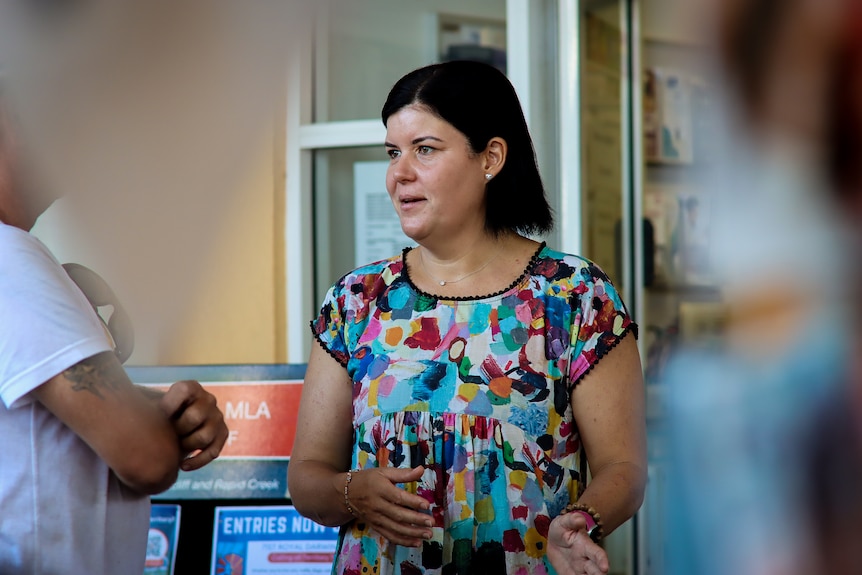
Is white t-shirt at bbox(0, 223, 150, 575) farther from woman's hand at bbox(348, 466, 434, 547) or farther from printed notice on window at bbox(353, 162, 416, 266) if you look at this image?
printed notice on window at bbox(353, 162, 416, 266)

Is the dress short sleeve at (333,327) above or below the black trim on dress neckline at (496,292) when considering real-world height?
below

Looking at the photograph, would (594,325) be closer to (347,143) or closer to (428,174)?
(428,174)

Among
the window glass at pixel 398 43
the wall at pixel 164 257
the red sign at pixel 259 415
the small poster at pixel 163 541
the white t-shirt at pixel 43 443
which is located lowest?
the small poster at pixel 163 541

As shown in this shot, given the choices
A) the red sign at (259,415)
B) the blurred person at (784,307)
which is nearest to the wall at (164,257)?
the blurred person at (784,307)

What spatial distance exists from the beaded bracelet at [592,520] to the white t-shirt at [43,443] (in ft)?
2.34

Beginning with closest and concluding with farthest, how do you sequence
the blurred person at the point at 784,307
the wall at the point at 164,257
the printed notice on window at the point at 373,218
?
1. the blurred person at the point at 784,307
2. the wall at the point at 164,257
3. the printed notice on window at the point at 373,218

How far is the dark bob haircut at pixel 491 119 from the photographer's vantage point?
1835 mm

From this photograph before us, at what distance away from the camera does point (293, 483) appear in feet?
5.82

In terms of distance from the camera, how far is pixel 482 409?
172 centimetres

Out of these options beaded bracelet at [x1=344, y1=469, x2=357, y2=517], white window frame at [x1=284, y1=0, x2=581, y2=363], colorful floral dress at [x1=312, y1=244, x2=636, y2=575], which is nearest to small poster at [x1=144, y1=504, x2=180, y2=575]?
white window frame at [x1=284, y1=0, x2=581, y2=363]

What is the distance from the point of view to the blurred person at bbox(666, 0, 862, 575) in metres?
0.33

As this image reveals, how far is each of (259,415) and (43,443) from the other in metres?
1.60

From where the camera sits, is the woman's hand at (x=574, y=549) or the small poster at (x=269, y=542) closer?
the woman's hand at (x=574, y=549)

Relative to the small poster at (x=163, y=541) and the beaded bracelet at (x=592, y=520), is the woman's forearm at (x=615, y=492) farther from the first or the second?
the small poster at (x=163, y=541)
